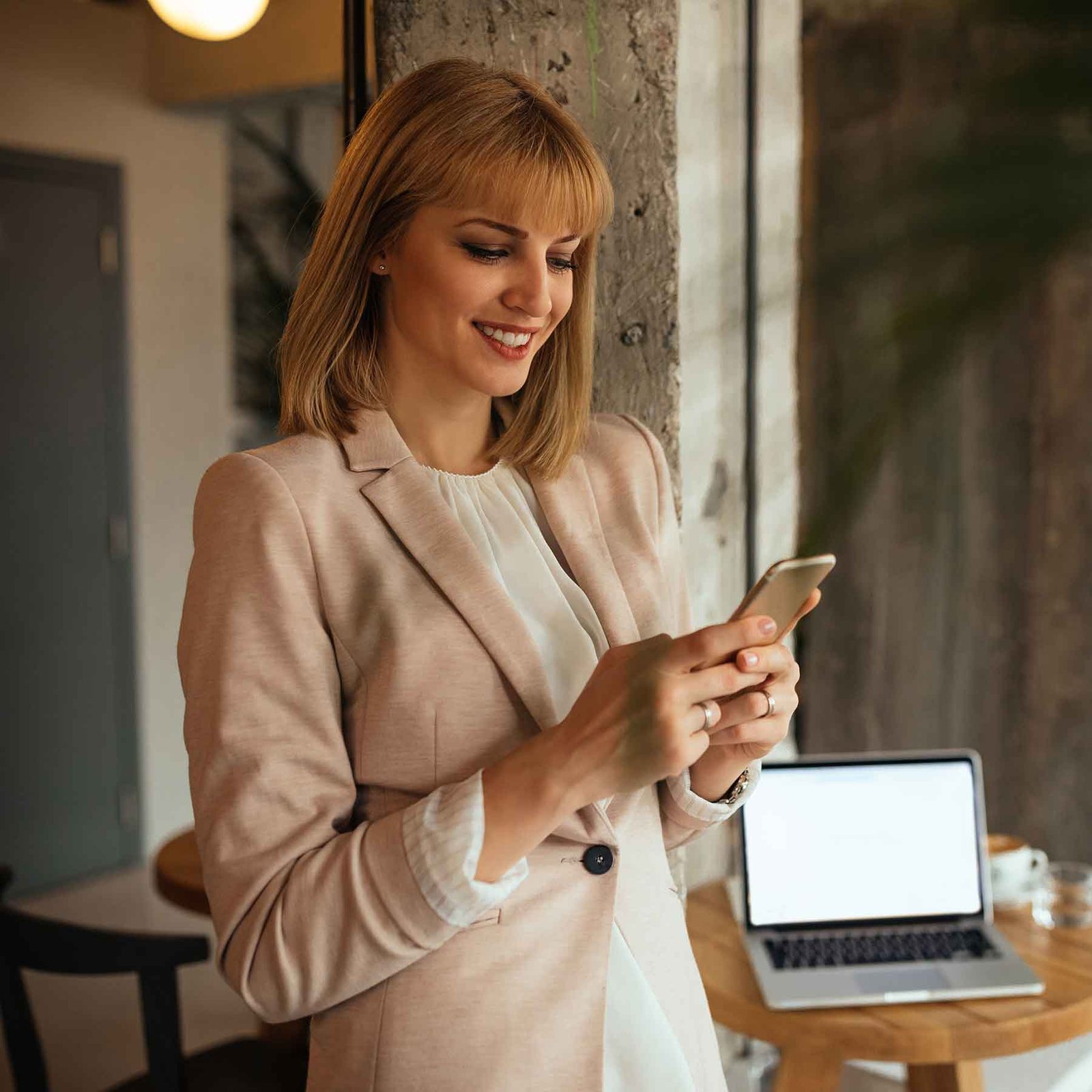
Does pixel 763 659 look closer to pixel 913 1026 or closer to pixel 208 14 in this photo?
pixel 913 1026

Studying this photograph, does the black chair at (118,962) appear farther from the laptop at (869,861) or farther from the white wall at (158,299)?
the white wall at (158,299)

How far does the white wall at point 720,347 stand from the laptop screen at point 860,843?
250mm

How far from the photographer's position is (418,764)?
1.01 metres

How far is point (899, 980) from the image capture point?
4.88 feet

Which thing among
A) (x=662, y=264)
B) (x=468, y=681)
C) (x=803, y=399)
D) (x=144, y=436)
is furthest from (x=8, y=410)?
(x=803, y=399)

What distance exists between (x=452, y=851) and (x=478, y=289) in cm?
51

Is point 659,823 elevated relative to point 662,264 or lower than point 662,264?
lower

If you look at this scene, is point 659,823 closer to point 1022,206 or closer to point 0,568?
point 1022,206

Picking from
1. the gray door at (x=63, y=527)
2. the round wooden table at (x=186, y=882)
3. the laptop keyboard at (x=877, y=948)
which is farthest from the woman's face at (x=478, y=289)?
the gray door at (x=63, y=527)

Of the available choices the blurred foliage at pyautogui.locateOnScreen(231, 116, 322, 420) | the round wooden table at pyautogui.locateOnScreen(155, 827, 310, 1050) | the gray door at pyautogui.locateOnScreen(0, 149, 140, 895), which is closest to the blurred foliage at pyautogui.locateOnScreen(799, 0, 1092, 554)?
the round wooden table at pyautogui.locateOnScreen(155, 827, 310, 1050)

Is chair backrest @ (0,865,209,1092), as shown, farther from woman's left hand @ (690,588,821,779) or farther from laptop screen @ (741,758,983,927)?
woman's left hand @ (690,588,821,779)

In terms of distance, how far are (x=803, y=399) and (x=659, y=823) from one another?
986 millimetres

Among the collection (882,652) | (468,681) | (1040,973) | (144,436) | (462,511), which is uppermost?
(144,436)

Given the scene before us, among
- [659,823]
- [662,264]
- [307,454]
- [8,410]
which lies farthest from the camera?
[8,410]
